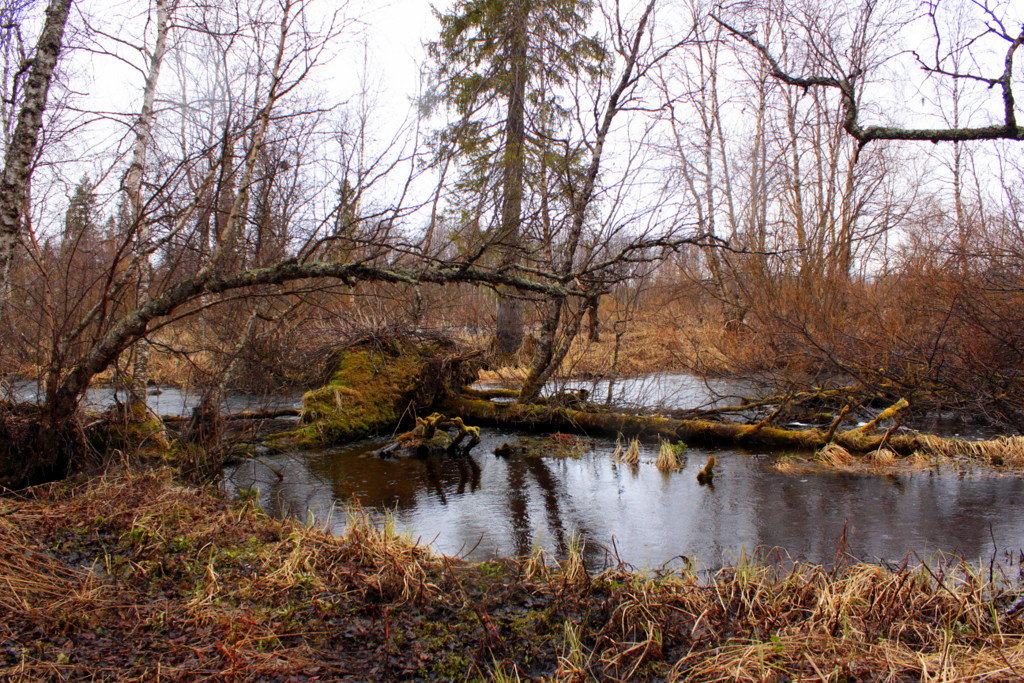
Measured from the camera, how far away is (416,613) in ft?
14.5

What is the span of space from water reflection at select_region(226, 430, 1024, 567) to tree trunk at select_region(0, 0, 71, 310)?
133 inches

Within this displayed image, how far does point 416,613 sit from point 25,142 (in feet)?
18.0

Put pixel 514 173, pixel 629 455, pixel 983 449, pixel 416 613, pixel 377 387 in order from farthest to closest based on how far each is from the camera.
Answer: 1. pixel 377 387
2. pixel 514 173
3. pixel 629 455
4. pixel 983 449
5. pixel 416 613

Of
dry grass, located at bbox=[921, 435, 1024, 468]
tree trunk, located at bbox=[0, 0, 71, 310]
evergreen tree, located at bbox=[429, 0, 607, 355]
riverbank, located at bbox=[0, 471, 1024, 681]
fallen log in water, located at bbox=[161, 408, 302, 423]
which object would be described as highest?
evergreen tree, located at bbox=[429, 0, 607, 355]

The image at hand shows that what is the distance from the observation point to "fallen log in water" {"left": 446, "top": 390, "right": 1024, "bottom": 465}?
29.1 feet

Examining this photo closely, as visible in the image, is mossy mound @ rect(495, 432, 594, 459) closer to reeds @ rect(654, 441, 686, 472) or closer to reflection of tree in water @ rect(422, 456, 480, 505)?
reflection of tree in water @ rect(422, 456, 480, 505)

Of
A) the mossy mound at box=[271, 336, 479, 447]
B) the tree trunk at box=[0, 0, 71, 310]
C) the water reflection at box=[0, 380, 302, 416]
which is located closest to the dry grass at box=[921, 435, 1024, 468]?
the mossy mound at box=[271, 336, 479, 447]

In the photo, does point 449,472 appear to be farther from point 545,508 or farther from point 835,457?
point 835,457

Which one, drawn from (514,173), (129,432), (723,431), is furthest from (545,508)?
(514,173)

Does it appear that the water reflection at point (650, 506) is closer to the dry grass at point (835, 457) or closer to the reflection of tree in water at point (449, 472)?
the reflection of tree in water at point (449, 472)

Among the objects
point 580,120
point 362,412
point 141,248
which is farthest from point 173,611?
point 580,120

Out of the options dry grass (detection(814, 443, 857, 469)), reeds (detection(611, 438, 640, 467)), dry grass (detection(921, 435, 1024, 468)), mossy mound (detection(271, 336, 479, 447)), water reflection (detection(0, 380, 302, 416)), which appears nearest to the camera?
dry grass (detection(921, 435, 1024, 468))

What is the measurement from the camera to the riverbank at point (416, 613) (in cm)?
360

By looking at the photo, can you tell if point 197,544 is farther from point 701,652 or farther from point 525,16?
point 525,16
